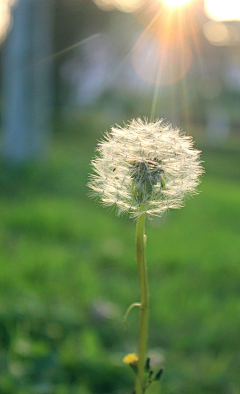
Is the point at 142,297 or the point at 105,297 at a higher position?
the point at 105,297

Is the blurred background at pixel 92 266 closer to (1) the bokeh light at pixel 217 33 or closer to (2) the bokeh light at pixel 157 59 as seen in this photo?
(2) the bokeh light at pixel 157 59

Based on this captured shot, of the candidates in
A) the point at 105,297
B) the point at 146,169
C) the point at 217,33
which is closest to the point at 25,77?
the point at 105,297

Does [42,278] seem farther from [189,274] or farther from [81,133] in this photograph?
[81,133]

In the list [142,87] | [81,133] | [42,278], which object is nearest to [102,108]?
[81,133]

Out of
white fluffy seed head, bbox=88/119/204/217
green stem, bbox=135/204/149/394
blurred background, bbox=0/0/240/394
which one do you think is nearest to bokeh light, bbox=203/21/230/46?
blurred background, bbox=0/0/240/394

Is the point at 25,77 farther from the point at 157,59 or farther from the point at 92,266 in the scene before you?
the point at 92,266

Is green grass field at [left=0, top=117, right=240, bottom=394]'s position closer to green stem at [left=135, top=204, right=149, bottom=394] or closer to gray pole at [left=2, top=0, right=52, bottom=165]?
green stem at [left=135, top=204, right=149, bottom=394]
